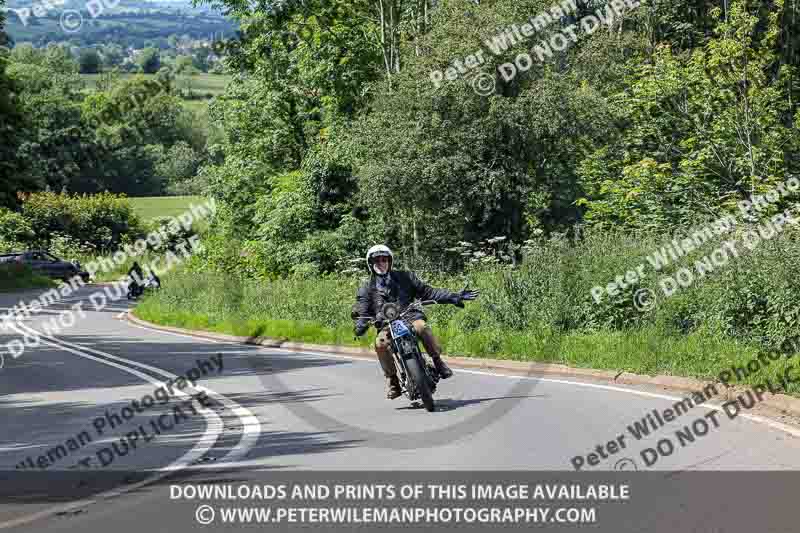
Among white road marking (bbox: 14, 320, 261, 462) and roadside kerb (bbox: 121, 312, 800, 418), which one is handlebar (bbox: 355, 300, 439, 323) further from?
roadside kerb (bbox: 121, 312, 800, 418)

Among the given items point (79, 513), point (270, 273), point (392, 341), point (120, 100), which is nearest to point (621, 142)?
point (270, 273)

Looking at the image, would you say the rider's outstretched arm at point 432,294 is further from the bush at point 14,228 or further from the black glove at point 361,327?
the bush at point 14,228

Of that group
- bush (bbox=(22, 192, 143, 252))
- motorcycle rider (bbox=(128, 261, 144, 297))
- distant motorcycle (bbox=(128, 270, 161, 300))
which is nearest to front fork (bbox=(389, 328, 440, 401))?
distant motorcycle (bbox=(128, 270, 161, 300))

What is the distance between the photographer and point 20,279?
66.1 m

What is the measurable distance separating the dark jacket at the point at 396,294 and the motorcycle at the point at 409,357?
7.8 inches

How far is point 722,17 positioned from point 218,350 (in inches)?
1216

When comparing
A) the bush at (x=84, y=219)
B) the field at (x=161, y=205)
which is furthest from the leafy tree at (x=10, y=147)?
the field at (x=161, y=205)

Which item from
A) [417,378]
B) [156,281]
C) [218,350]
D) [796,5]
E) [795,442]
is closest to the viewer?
[795,442]

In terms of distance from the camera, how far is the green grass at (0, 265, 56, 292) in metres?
64.8

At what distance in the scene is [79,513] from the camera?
817 cm

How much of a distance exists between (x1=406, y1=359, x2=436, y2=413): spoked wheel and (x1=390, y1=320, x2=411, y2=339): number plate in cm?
31

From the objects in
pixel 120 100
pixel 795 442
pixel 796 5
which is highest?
pixel 120 100

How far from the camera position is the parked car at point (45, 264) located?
69875mm

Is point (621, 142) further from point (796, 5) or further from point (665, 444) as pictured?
point (665, 444)
